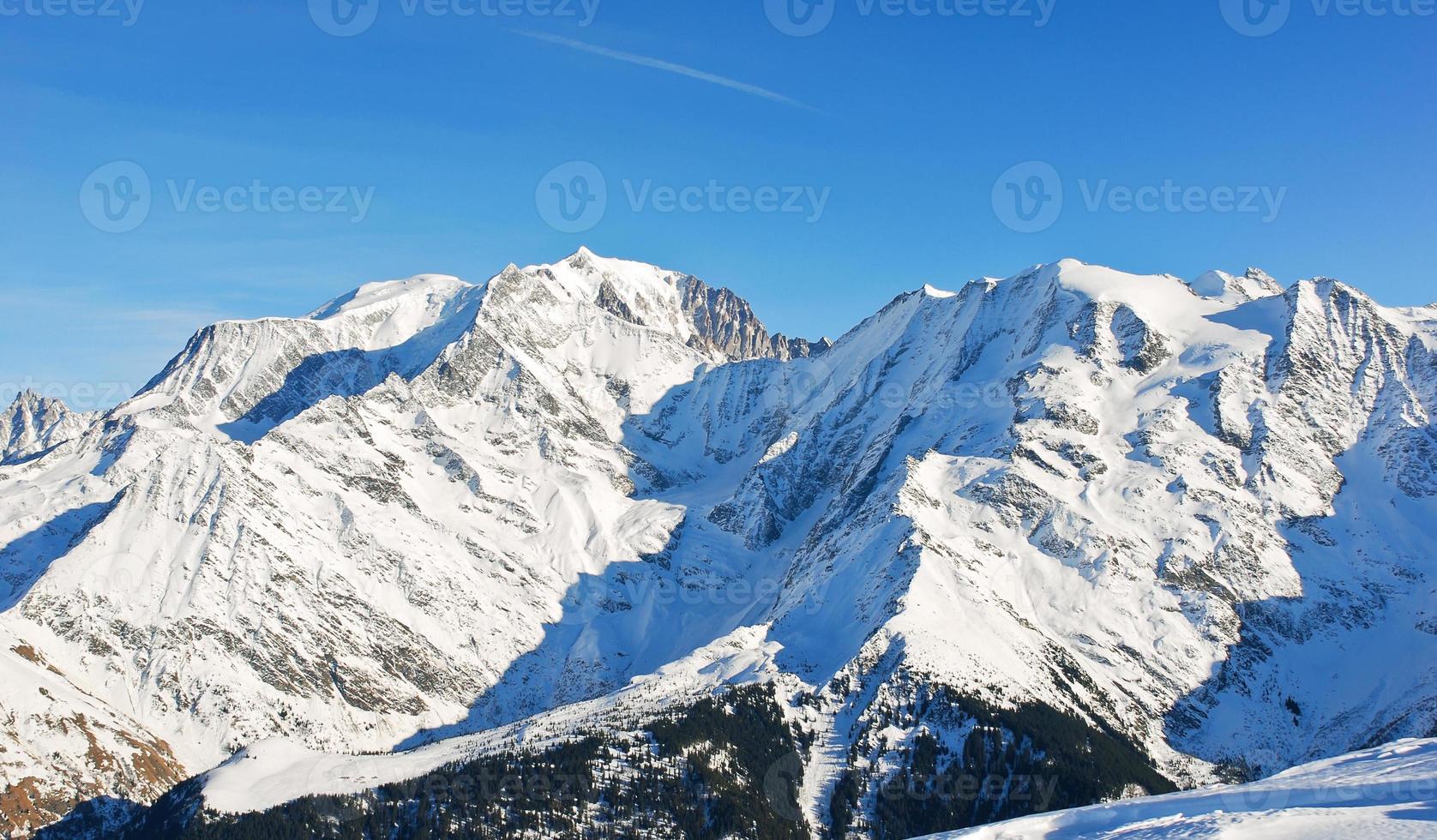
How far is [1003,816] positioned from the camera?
174 m

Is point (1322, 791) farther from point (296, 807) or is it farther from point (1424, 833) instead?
point (296, 807)

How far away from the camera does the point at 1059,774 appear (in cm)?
18500

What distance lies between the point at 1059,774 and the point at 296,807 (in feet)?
434

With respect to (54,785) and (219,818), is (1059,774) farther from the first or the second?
(54,785)

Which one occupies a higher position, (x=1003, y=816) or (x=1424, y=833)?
(x=1424, y=833)

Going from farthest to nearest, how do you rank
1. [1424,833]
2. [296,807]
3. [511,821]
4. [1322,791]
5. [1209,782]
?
[1209,782]
[296,807]
[511,821]
[1322,791]
[1424,833]

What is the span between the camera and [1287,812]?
51.3 metres

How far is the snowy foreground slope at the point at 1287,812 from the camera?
157ft

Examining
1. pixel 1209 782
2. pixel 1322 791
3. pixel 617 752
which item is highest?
pixel 1322 791

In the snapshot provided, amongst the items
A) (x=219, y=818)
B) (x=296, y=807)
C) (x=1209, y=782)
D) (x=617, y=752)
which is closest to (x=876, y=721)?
(x=617, y=752)

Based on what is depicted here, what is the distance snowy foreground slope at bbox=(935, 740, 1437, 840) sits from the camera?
47.9m

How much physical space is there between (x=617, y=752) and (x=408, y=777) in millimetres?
39405

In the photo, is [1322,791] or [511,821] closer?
[1322,791]

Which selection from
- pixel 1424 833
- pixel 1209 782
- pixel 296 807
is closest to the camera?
pixel 1424 833
